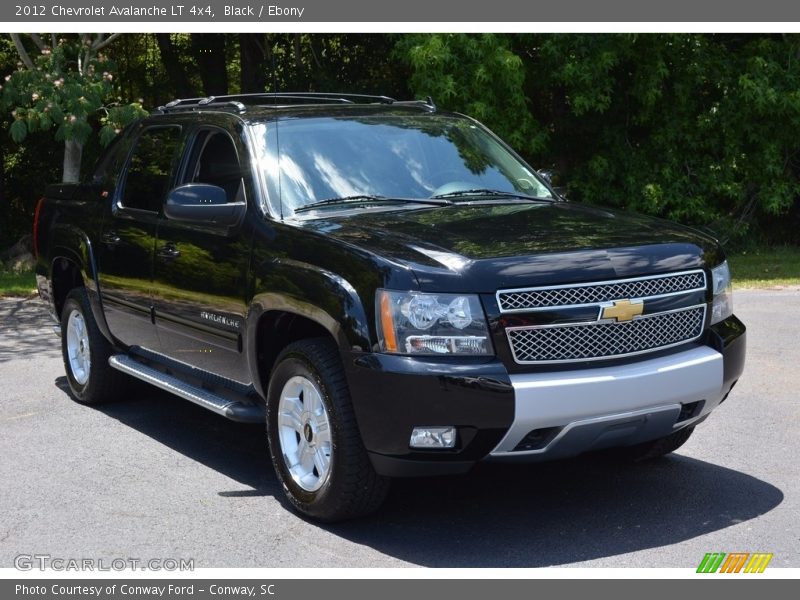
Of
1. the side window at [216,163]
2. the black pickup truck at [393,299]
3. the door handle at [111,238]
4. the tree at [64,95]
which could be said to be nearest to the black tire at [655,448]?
the black pickup truck at [393,299]

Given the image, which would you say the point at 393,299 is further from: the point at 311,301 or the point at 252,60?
the point at 252,60

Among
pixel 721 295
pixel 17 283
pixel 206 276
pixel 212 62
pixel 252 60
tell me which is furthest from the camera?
pixel 212 62

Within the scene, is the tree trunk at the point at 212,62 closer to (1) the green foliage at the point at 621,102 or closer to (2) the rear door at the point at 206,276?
(1) the green foliage at the point at 621,102

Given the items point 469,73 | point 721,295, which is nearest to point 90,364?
point 721,295

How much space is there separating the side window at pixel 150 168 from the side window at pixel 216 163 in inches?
8.3

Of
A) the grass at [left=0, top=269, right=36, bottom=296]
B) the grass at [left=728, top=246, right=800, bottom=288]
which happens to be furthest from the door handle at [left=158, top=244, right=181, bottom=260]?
the grass at [left=728, top=246, right=800, bottom=288]

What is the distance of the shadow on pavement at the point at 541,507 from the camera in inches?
197

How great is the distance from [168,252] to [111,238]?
2.79ft

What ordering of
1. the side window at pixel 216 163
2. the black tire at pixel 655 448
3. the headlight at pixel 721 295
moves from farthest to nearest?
the side window at pixel 216 163
the black tire at pixel 655 448
the headlight at pixel 721 295

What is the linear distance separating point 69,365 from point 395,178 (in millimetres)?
3160

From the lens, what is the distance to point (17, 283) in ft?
48.2

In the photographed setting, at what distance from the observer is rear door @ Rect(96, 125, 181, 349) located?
676cm

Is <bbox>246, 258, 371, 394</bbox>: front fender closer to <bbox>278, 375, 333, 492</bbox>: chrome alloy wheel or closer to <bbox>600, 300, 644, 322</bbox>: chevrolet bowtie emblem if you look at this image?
<bbox>278, 375, 333, 492</bbox>: chrome alloy wheel

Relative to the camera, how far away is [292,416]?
5.44m
